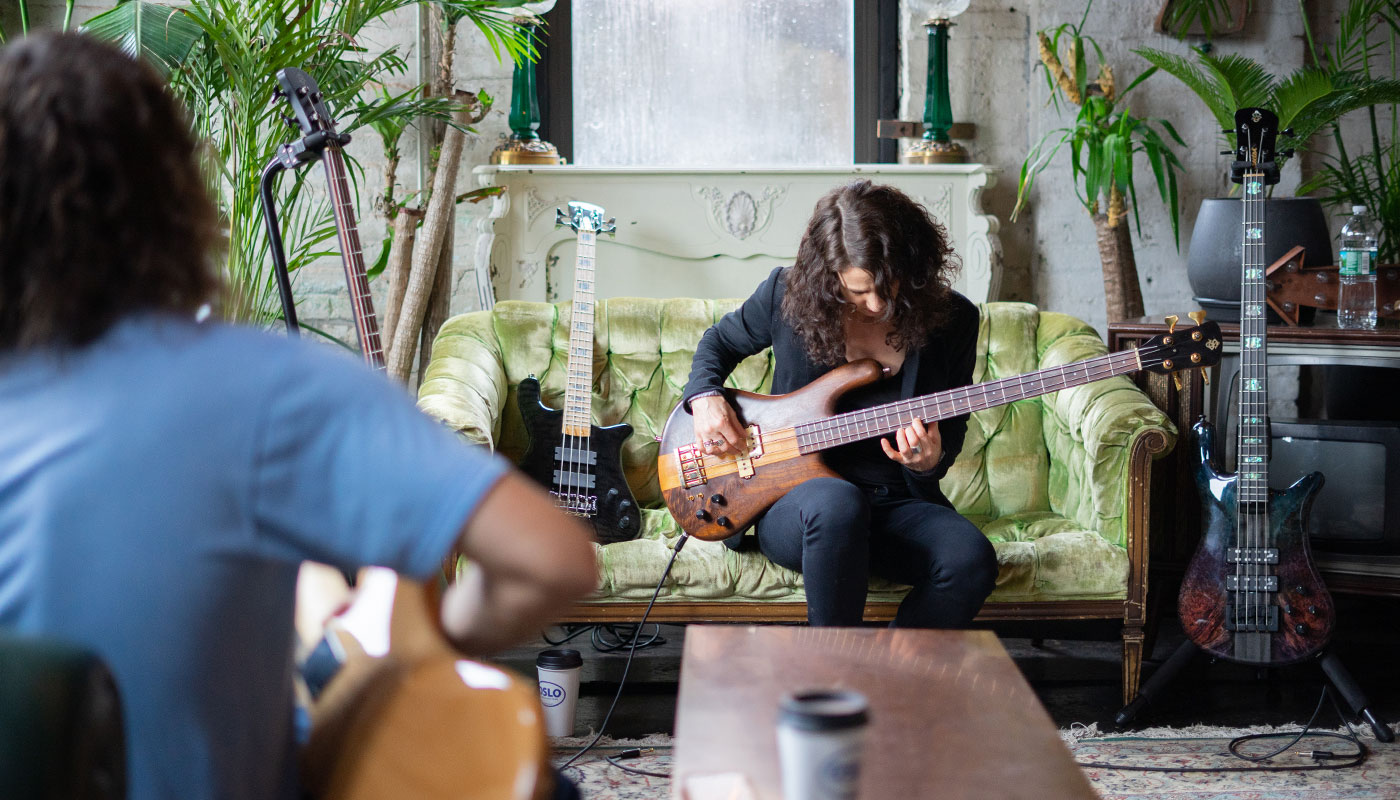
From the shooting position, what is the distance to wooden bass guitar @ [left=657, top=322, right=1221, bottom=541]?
214 centimetres

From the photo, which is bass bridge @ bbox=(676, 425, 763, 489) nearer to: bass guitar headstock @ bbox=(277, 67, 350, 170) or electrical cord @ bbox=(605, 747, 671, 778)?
electrical cord @ bbox=(605, 747, 671, 778)

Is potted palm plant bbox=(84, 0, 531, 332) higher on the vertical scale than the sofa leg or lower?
higher

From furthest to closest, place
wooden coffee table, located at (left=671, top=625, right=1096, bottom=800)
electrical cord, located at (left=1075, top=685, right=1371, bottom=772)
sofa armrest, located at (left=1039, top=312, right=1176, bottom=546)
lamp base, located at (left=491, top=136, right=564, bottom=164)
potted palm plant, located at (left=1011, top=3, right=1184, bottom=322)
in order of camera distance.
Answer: lamp base, located at (left=491, top=136, right=564, bottom=164) < potted palm plant, located at (left=1011, top=3, right=1184, bottom=322) < sofa armrest, located at (left=1039, top=312, right=1176, bottom=546) < electrical cord, located at (left=1075, top=685, right=1371, bottom=772) < wooden coffee table, located at (left=671, top=625, right=1096, bottom=800)

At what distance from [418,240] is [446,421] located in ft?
4.55

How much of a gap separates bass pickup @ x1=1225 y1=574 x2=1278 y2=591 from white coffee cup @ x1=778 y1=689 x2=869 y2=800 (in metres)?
1.68

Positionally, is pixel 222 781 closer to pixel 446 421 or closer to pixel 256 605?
pixel 256 605

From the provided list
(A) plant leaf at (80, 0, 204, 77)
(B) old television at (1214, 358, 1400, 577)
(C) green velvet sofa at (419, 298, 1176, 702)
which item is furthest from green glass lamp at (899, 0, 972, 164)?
(A) plant leaf at (80, 0, 204, 77)

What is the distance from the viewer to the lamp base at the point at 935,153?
3703 mm

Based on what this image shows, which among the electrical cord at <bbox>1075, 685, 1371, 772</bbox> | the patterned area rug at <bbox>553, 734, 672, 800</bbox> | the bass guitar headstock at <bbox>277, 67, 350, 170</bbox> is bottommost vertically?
the electrical cord at <bbox>1075, 685, 1371, 772</bbox>

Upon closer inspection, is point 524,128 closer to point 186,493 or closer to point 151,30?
point 151,30

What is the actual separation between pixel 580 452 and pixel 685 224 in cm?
128

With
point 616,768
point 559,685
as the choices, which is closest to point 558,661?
point 559,685

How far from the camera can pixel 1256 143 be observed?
2367 mm

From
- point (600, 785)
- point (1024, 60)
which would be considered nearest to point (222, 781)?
point (600, 785)
